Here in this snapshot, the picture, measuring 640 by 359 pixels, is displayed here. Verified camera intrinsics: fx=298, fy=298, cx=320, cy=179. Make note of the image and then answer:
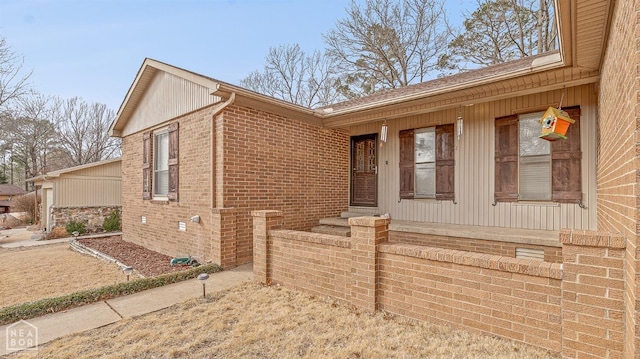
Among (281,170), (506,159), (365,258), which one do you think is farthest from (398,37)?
(365,258)

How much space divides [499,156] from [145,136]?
8.54 metres

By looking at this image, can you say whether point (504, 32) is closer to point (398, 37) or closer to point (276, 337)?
point (398, 37)

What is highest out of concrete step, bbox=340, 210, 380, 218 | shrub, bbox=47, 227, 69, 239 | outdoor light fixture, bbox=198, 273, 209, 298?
concrete step, bbox=340, 210, 380, 218

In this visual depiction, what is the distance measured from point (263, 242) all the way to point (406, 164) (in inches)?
151

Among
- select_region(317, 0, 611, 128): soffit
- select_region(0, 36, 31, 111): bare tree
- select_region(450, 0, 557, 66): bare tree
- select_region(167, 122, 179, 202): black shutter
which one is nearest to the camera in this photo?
select_region(317, 0, 611, 128): soffit

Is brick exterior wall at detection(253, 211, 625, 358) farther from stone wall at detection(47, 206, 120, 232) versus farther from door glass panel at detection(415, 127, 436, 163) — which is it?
stone wall at detection(47, 206, 120, 232)

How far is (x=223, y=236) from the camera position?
5.29 m

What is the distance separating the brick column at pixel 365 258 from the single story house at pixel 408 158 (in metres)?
1.62

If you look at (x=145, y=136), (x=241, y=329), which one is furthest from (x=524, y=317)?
(x=145, y=136)

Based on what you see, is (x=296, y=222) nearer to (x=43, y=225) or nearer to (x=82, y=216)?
(x=82, y=216)

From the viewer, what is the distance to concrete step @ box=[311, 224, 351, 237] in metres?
6.34

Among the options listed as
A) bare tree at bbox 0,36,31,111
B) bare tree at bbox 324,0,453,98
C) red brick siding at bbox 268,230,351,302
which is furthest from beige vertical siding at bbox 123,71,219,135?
bare tree at bbox 0,36,31,111

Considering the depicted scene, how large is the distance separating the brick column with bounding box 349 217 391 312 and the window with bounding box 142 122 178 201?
16.7 ft

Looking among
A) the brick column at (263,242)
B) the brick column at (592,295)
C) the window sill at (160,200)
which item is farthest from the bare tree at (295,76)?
the brick column at (592,295)
